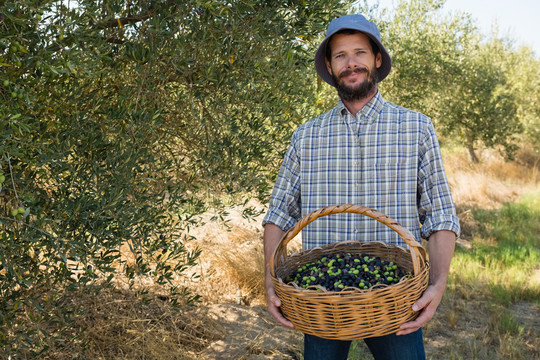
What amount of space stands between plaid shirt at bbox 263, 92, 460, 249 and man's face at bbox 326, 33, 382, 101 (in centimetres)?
10

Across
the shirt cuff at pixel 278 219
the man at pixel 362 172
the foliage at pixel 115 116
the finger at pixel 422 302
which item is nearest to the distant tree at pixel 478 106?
the foliage at pixel 115 116

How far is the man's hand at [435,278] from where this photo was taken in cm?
215

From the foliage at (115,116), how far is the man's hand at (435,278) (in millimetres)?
1441

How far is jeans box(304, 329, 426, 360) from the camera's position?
2354 mm

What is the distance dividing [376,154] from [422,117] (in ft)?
0.98

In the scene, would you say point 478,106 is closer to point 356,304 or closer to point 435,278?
point 435,278

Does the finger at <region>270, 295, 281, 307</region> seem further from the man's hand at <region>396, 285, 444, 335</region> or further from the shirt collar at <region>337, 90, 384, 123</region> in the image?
the shirt collar at <region>337, 90, 384, 123</region>

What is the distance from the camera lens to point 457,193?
15234 millimetres

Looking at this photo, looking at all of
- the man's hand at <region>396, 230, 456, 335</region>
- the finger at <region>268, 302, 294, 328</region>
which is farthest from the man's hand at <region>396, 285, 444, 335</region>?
the finger at <region>268, 302, 294, 328</region>

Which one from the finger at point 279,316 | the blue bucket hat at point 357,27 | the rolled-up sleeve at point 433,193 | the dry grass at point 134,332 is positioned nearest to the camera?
the finger at point 279,316

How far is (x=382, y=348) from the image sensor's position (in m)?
2.40

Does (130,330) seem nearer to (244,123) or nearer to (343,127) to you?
(244,123)

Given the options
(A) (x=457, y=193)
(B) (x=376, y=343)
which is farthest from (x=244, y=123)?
(A) (x=457, y=193)

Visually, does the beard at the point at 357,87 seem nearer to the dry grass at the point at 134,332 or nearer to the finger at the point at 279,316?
the finger at the point at 279,316
